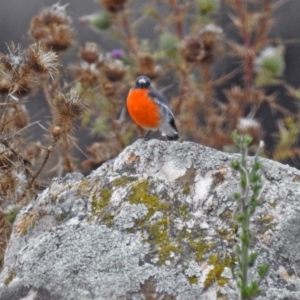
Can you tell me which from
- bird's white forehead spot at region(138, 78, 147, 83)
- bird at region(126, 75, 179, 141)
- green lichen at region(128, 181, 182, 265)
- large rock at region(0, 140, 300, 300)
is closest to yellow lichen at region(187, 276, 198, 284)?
large rock at region(0, 140, 300, 300)

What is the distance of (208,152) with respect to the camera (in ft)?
13.0

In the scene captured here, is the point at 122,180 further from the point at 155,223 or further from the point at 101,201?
the point at 155,223

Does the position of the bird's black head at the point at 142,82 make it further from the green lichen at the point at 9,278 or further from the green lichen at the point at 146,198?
the green lichen at the point at 9,278

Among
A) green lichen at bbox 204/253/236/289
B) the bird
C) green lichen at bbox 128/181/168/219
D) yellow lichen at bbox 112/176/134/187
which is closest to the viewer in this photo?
green lichen at bbox 204/253/236/289

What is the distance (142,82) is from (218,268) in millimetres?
3213

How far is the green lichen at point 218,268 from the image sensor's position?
3.40 m

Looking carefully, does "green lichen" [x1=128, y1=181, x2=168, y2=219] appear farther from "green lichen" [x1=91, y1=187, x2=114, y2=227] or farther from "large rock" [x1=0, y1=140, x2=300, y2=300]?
"green lichen" [x1=91, y1=187, x2=114, y2=227]

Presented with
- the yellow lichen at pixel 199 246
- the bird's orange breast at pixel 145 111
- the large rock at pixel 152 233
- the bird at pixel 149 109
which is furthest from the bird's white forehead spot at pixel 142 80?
the yellow lichen at pixel 199 246

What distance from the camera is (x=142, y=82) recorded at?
6.47m

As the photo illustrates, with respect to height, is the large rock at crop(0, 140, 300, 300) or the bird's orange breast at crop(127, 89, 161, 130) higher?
the bird's orange breast at crop(127, 89, 161, 130)

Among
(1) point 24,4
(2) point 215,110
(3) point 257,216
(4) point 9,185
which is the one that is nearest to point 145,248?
(3) point 257,216

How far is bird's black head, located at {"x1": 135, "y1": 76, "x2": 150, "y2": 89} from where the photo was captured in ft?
21.2

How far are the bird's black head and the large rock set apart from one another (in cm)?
249

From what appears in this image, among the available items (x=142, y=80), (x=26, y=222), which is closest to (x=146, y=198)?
(x=26, y=222)
